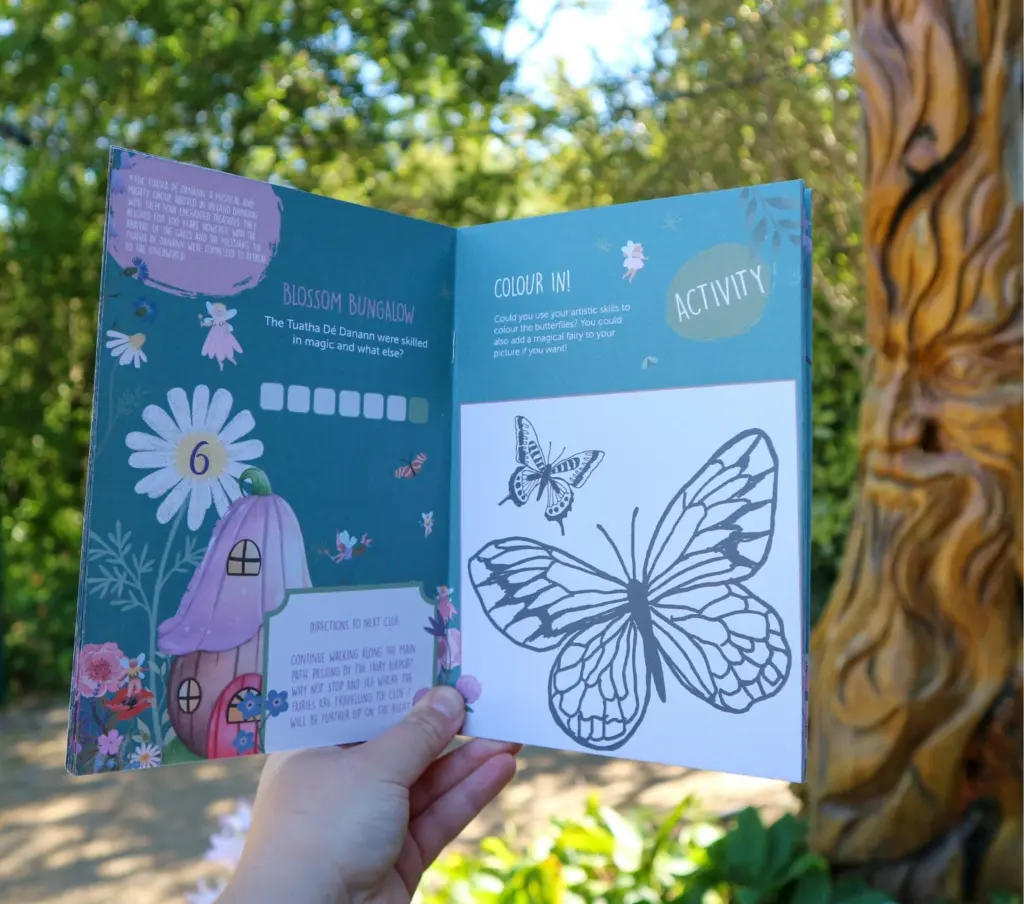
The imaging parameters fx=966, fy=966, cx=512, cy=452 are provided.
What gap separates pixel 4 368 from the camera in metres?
4.27

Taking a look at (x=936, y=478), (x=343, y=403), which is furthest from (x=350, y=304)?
(x=936, y=478)

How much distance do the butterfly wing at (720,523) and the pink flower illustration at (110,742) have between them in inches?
23.1

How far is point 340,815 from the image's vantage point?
1147 mm

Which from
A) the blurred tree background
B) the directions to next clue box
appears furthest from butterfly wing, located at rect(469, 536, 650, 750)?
the blurred tree background

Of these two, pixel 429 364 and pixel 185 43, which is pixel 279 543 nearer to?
pixel 429 364

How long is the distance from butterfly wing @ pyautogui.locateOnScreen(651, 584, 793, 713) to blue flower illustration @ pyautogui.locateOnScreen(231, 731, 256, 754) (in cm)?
47

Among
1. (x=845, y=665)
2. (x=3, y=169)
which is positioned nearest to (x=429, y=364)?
(x=845, y=665)

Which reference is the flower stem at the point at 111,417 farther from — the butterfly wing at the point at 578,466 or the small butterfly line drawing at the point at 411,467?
the butterfly wing at the point at 578,466

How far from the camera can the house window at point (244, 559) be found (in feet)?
3.48

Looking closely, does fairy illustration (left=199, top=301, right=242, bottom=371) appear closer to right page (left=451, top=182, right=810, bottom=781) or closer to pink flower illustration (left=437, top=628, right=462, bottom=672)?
right page (left=451, top=182, right=810, bottom=781)

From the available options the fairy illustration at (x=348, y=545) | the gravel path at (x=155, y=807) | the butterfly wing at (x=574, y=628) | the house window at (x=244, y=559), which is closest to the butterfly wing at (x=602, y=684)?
the butterfly wing at (x=574, y=628)

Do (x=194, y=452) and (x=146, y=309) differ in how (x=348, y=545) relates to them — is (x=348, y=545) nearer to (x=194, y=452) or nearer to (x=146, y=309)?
(x=194, y=452)

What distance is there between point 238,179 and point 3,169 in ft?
12.0

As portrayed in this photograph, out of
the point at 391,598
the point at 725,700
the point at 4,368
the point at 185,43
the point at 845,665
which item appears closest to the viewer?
the point at 725,700
